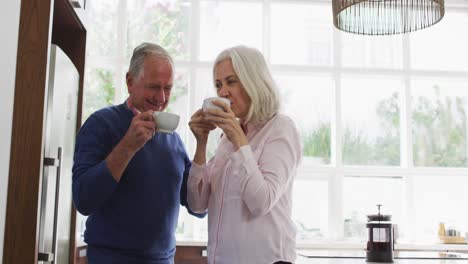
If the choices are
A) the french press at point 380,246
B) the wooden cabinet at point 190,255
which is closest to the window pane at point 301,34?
the wooden cabinet at point 190,255

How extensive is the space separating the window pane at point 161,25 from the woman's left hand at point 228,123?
12.3 feet

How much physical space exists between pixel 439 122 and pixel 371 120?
696 mm

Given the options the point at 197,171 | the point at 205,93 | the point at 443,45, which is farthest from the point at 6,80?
the point at 443,45

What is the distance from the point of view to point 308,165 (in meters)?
5.16

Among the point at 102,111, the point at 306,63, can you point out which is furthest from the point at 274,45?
the point at 102,111

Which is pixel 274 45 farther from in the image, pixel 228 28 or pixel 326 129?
pixel 326 129

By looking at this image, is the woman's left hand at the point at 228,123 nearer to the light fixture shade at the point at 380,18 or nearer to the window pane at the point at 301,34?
the light fixture shade at the point at 380,18

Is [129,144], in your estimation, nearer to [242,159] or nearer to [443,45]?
[242,159]

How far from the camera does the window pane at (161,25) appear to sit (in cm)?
517

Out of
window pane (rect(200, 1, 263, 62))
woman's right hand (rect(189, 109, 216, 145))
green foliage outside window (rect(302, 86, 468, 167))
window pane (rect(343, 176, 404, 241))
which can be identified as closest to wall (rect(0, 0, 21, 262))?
woman's right hand (rect(189, 109, 216, 145))

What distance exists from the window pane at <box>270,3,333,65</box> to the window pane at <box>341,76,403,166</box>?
0.40 m

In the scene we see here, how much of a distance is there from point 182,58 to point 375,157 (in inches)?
84.4

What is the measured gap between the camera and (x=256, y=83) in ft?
5.13

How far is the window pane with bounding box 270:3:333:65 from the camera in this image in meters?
5.32
